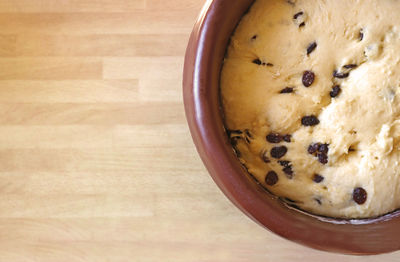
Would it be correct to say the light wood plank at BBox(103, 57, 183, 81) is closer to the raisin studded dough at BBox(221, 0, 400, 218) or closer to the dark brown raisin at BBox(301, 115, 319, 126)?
the raisin studded dough at BBox(221, 0, 400, 218)

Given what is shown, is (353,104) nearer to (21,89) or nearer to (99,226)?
(99,226)

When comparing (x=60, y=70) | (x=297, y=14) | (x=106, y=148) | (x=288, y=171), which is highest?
(x=297, y=14)

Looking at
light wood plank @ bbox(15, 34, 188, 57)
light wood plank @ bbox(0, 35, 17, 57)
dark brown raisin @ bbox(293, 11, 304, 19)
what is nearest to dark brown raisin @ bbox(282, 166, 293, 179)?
dark brown raisin @ bbox(293, 11, 304, 19)

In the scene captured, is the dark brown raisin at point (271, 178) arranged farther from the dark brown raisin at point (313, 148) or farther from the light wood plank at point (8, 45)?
the light wood plank at point (8, 45)

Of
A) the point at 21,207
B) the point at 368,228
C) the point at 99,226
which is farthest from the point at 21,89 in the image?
the point at 368,228

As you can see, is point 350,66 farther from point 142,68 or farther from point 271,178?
point 142,68

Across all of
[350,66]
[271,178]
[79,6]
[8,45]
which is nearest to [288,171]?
[271,178]

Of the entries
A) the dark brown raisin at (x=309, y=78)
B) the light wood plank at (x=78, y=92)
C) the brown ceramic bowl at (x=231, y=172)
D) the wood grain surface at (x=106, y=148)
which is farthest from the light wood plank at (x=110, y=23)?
the dark brown raisin at (x=309, y=78)

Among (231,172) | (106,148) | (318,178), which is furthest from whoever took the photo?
(106,148)
